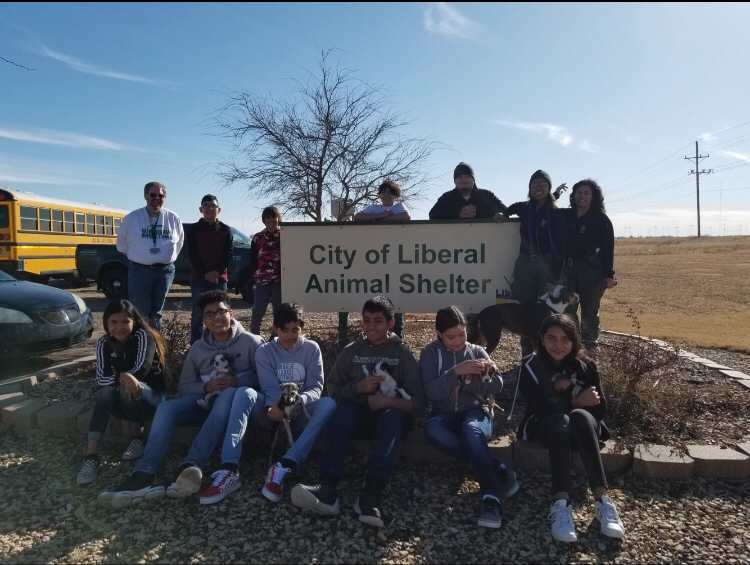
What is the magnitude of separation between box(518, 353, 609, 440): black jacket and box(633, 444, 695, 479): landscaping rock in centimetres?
24

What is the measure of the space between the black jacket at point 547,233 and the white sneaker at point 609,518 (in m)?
2.29

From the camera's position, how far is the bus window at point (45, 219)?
1534cm

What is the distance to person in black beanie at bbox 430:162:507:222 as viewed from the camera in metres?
5.29

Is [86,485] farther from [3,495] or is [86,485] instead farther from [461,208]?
[461,208]

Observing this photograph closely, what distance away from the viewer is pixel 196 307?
5250mm

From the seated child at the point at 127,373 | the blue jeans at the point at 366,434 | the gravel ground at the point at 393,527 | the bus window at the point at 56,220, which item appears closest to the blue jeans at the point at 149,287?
the seated child at the point at 127,373

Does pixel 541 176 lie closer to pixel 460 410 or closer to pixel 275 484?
pixel 460 410

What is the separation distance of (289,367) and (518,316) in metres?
2.11

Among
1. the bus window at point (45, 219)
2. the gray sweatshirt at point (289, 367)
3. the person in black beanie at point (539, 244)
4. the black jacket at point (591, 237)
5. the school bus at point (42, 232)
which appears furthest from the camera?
the bus window at point (45, 219)

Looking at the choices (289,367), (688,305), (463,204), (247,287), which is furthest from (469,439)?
(688,305)

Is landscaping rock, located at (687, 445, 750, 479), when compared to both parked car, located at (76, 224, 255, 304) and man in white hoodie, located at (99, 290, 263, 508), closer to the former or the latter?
man in white hoodie, located at (99, 290, 263, 508)

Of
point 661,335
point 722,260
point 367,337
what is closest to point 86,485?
point 367,337

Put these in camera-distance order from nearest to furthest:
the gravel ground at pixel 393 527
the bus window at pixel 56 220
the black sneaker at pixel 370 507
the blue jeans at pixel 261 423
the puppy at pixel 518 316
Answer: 1. the gravel ground at pixel 393 527
2. the black sneaker at pixel 370 507
3. the blue jeans at pixel 261 423
4. the puppy at pixel 518 316
5. the bus window at pixel 56 220

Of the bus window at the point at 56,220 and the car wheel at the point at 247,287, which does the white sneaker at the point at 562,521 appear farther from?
the bus window at the point at 56,220
